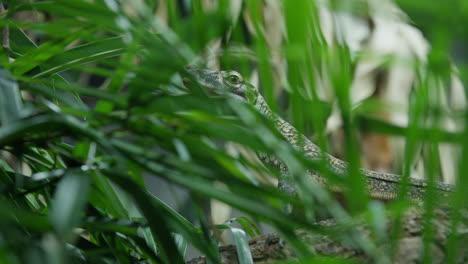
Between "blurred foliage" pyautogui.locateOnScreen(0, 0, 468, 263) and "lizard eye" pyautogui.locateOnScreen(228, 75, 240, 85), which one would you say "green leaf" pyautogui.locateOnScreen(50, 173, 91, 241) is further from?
"lizard eye" pyautogui.locateOnScreen(228, 75, 240, 85)

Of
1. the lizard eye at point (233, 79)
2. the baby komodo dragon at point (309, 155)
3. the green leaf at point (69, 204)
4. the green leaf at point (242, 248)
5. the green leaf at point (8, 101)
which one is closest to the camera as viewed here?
the green leaf at point (69, 204)

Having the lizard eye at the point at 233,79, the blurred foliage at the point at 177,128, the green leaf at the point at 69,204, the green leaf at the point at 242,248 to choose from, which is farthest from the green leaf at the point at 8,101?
the lizard eye at the point at 233,79

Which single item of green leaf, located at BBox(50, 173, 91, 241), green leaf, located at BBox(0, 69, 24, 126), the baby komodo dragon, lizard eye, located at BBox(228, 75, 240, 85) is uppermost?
green leaf, located at BBox(0, 69, 24, 126)

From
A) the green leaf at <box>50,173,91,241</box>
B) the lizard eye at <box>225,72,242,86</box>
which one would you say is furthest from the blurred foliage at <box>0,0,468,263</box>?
the lizard eye at <box>225,72,242,86</box>

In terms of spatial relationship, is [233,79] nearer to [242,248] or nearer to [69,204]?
[242,248]

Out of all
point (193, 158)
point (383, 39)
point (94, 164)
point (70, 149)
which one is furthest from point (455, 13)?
point (383, 39)

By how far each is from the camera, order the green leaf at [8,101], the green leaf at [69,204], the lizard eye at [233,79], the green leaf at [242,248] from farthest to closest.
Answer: the lizard eye at [233,79], the green leaf at [242,248], the green leaf at [8,101], the green leaf at [69,204]

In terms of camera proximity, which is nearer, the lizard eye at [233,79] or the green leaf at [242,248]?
the green leaf at [242,248]

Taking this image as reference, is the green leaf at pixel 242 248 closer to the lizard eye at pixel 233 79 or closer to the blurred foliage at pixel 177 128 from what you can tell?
the blurred foliage at pixel 177 128

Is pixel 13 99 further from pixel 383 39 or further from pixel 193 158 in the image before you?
pixel 383 39

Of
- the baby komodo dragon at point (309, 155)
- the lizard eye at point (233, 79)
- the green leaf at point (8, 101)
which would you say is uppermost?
the green leaf at point (8, 101)

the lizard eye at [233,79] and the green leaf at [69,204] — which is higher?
the green leaf at [69,204]

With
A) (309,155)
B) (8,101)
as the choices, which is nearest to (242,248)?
(8,101)
